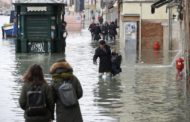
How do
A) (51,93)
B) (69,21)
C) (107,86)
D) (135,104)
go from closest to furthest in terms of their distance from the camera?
(51,93)
(135,104)
(107,86)
(69,21)

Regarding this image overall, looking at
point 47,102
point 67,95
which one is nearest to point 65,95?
point 67,95

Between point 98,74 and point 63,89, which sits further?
point 98,74

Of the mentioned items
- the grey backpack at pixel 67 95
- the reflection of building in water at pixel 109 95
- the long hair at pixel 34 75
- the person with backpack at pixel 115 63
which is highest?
the long hair at pixel 34 75

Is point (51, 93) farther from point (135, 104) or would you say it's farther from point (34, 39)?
point (34, 39)

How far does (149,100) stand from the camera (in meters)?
16.3

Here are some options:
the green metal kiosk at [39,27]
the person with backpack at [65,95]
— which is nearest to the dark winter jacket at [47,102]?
the person with backpack at [65,95]

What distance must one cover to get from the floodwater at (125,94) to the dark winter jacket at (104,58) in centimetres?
39

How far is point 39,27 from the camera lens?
34344 mm

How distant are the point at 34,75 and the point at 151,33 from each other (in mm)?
30412

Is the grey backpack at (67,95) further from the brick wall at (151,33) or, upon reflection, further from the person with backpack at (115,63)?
the brick wall at (151,33)

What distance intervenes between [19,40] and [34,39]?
906 millimetres

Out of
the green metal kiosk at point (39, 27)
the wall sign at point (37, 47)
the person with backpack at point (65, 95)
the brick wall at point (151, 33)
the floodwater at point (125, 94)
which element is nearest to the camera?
the person with backpack at point (65, 95)

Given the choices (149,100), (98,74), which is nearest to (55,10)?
(98,74)

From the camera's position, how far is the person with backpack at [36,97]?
357 inches
